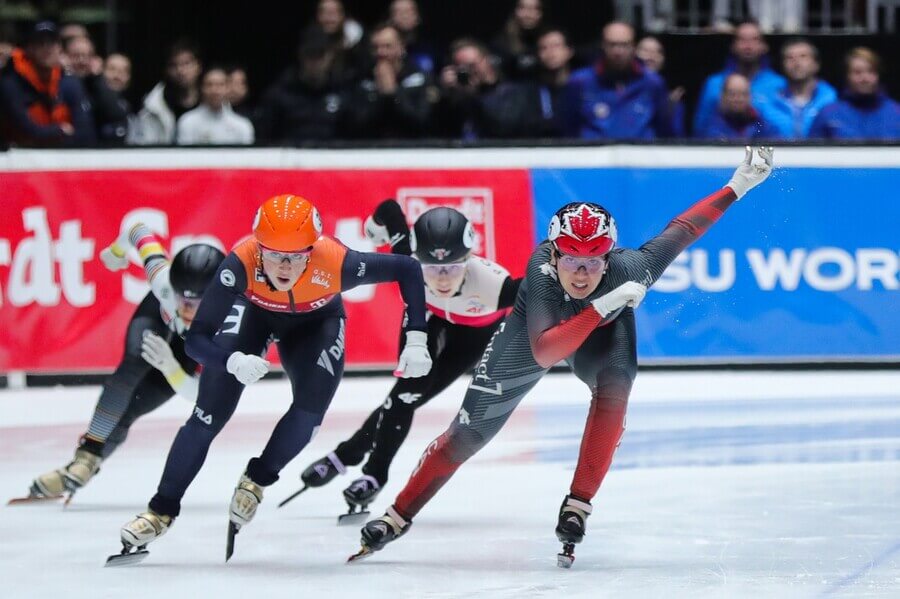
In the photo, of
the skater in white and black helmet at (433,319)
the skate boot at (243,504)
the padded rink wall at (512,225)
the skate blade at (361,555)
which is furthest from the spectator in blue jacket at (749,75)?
the skate boot at (243,504)

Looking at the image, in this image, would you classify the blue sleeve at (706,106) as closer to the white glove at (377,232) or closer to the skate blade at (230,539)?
the white glove at (377,232)

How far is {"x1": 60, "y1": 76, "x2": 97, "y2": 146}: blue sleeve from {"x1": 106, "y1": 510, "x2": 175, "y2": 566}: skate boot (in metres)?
4.94

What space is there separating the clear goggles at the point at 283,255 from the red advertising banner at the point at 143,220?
4180 mm

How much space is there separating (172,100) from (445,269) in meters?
4.59

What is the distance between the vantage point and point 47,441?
296 inches

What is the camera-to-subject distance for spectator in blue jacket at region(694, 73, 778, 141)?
9625mm

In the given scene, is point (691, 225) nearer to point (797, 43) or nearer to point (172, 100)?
point (797, 43)

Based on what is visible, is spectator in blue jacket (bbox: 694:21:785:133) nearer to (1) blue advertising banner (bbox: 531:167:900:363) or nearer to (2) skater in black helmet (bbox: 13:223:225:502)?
(1) blue advertising banner (bbox: 531:167:900:363)

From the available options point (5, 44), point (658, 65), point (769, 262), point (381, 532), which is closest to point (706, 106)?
point (658, 65)

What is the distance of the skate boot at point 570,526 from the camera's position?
5008 millimetres

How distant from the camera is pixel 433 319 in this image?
6332 mm

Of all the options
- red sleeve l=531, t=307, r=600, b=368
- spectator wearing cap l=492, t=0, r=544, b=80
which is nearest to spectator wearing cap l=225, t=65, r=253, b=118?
spectator wearing cap l=492, t=0, r=544, b=80

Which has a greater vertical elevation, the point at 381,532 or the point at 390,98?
the point at 390,98

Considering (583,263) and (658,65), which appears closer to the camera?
(583,263)
